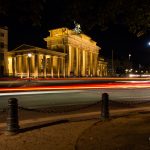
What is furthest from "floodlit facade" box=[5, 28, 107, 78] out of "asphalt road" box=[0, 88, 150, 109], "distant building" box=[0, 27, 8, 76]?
"asphalt road" box=[0, 88, 150, 109]

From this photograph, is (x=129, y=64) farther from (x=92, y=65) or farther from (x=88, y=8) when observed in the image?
(x=88, y=8)

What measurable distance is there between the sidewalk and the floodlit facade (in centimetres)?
5445

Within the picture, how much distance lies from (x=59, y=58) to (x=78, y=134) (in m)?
87.4

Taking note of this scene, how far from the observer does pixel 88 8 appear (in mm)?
9086

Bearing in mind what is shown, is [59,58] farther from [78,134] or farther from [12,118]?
[78,134]

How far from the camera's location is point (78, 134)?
34.3 feet

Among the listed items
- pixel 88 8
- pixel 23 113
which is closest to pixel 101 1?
pixel 88 8

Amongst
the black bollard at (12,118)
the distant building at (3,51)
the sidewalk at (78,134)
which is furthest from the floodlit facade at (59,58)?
the black bollard at (12,118)

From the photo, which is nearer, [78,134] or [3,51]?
[78,134]

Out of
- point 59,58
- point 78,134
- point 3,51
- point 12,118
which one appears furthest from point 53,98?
point 59,58

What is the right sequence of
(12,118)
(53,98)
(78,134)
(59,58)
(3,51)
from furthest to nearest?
(59,58)
(3,51)
(53,98)
(12,118)
(78,134)

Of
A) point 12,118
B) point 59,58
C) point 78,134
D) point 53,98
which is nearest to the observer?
point 78,134

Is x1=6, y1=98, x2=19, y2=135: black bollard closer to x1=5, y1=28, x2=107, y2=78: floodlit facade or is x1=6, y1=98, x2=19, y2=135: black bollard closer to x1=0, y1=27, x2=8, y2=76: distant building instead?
x1=5, y1=28, x2=107, y2=78: floodlit facade

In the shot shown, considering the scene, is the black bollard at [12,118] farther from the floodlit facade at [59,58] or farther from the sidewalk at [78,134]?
the floodlit facade at [59,58]
